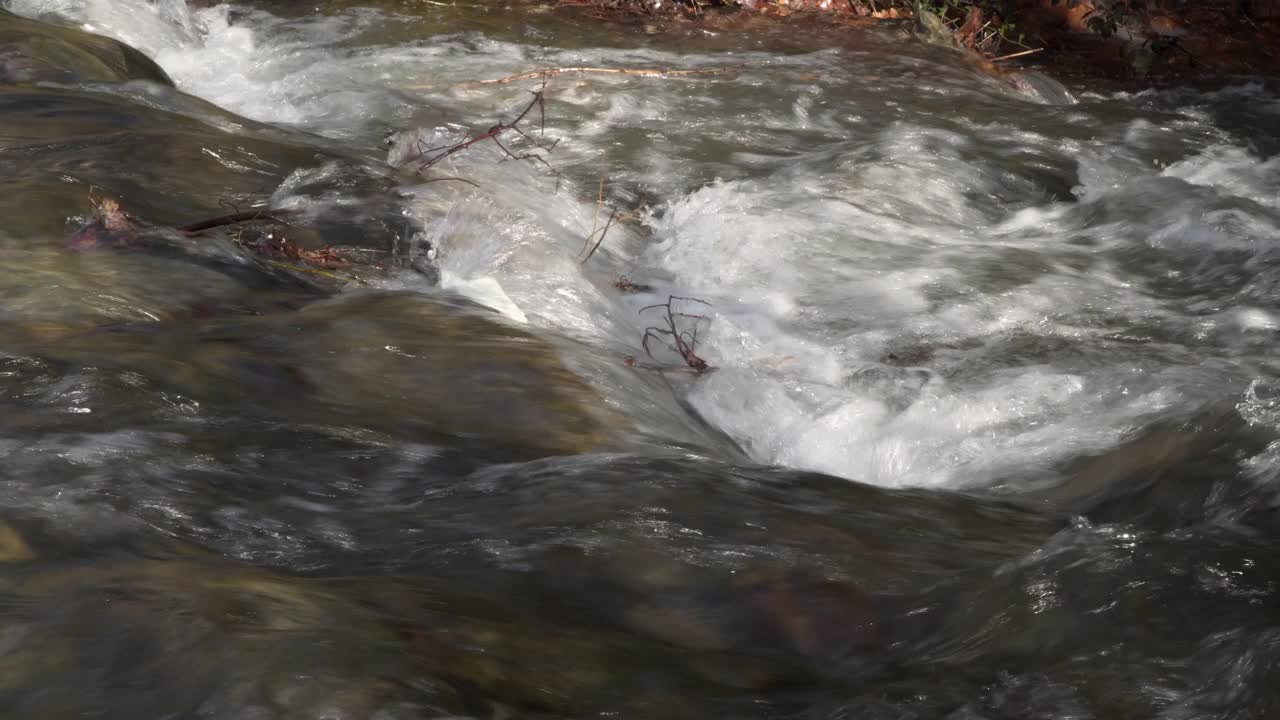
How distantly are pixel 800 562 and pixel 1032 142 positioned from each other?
230 inches

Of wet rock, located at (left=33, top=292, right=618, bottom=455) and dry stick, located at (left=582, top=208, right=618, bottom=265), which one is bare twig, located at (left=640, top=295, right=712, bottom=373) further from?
wet rock, located at (left=33, top=292, right=618, bottom=455)

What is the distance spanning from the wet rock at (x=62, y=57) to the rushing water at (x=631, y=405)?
0.14ft

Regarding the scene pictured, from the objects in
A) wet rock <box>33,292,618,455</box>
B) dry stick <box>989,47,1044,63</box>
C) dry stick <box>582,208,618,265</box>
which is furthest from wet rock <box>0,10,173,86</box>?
dry stick <box>989,47,1044,63</box>

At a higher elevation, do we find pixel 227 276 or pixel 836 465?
pixel 227 276

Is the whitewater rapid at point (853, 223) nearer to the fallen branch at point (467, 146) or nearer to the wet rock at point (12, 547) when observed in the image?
the fallen branch at point (467, 146)

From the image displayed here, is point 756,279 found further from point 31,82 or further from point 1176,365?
point 31,82

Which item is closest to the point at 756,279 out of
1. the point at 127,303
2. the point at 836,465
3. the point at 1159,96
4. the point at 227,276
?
the point at 836,465

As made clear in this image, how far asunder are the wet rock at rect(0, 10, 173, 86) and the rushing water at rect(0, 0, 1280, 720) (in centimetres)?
4

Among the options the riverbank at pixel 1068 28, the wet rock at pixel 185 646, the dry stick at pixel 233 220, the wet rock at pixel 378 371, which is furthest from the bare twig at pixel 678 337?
the riverbank at pixel 1068 28

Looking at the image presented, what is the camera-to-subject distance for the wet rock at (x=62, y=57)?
22.6ft

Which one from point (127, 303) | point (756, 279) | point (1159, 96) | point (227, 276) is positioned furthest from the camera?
point (1159, 96)

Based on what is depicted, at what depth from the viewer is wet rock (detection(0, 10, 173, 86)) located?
6883mm

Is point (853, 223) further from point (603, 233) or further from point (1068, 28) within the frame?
point (1068, 28)

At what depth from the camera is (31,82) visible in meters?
6.71
